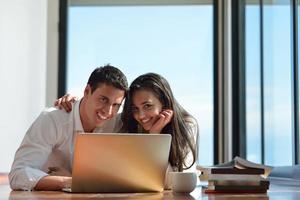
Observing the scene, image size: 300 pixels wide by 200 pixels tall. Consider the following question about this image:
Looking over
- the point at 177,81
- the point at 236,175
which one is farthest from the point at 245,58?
the point at 236,175

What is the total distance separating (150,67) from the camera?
4789 mm

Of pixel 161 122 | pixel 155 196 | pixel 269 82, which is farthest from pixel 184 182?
pixel 269 82

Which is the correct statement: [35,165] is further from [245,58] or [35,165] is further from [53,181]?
[245,58]

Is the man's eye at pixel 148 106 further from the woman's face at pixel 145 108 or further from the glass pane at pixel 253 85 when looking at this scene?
the glass pane at pixel 253 85

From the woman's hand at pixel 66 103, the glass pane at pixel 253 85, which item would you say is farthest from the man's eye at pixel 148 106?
the glass pane at pixel 253 85

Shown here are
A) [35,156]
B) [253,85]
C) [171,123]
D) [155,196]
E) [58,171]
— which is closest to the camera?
[155,196]

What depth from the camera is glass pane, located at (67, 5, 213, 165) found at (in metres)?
4.79

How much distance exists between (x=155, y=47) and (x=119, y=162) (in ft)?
9.99

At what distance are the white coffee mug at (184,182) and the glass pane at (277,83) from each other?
50.3 inches

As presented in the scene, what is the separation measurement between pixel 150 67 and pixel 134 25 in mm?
403

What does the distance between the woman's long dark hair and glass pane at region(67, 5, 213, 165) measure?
2.30 metres

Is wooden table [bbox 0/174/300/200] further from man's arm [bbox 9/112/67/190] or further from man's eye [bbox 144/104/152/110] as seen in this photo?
man's eye [bbox 144/104/152/110]

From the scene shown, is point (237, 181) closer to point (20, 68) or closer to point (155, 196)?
point (155, 196)

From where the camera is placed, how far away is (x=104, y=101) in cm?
221
